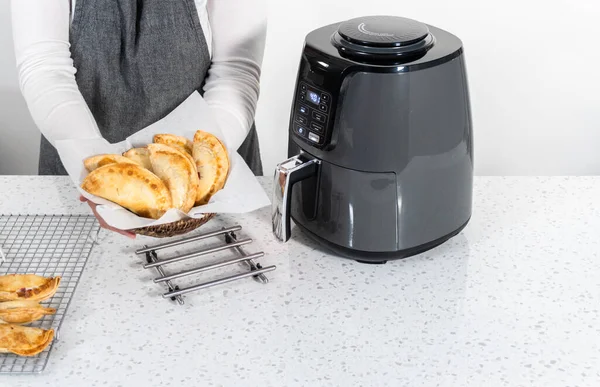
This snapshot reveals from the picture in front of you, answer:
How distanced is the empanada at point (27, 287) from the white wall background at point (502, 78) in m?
1.39

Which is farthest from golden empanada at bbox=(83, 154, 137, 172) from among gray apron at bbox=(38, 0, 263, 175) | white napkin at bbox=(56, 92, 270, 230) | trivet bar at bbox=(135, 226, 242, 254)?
gray apron at bbox=(38, 0, 263, 175)

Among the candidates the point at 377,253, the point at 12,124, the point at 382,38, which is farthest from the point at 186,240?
the point at 12,124

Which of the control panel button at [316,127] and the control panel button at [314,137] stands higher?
the control panel button at [316,127]

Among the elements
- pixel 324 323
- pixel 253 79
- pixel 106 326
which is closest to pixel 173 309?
pixel 106 326

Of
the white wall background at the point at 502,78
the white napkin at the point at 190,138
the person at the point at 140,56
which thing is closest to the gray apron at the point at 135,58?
the person at the point at 140,56

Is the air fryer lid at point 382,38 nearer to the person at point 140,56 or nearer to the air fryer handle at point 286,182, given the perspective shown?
the air fryer handle at point 286,182

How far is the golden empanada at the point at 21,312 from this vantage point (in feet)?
2.54

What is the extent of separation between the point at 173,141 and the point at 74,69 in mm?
382

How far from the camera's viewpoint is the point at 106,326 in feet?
2.68

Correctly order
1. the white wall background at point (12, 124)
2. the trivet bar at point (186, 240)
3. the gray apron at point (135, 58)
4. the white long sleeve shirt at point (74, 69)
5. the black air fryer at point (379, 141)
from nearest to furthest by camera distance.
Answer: the black air fryer at point (379, 141), the trivet bar at point (186, 240), the white long sleeve shirt at point (74, 69), the gray apron at point (135, 58), the white wall background at point (12, 124)

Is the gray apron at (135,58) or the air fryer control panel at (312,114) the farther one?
the gray apron at (135,58)

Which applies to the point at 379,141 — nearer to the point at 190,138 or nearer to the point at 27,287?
the point at 190,138

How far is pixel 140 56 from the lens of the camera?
1330mm

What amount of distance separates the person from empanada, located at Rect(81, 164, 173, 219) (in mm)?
307
